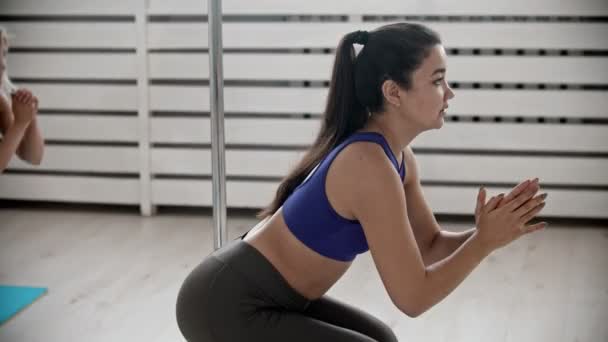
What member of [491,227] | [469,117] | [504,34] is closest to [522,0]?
[504,34]

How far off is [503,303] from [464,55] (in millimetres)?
1413

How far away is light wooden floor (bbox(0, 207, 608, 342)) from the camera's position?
2.68 metres

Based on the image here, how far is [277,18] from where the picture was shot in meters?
4.09

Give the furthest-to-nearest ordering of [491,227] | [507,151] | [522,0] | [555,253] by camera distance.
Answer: [507,151] → [522,0] → [555,253] → [491,227]

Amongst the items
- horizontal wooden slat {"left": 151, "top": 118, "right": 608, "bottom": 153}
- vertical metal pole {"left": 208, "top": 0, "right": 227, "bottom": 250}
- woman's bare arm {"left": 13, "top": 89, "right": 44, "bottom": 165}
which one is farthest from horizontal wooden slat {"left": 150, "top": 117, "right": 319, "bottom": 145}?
vertical metal pole {"left": 208, "top": 0, "right": 227, "bottom": 250}

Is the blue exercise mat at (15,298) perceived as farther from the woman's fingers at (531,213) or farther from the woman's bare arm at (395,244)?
the woman's fingers at (531,213)

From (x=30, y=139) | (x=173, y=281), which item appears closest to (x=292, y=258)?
(x=30, y=139)

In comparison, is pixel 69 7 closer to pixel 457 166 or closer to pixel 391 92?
pixel 457 166

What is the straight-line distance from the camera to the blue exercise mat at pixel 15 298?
282 cm

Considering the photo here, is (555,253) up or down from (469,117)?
down

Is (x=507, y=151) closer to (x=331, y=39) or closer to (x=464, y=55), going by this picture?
(x=464, y=55)

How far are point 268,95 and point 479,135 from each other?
3.27 feet

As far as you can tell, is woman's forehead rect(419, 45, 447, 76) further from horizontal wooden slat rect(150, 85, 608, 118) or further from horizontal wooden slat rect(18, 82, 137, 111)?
horizontal wooden slat rect(18, 82, 137, 111)

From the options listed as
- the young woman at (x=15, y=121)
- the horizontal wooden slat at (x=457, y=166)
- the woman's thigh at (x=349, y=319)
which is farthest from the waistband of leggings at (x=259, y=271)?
the horizontal wooden slat at (x=457, y=166)
